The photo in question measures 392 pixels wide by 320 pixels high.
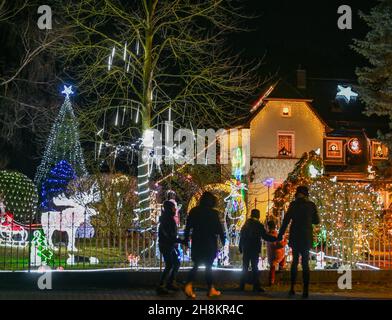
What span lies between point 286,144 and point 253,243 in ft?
109

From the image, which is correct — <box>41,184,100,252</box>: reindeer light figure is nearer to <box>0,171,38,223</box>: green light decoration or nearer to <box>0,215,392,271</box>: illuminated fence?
<box>0,215,392,271</box>: illuminated fence

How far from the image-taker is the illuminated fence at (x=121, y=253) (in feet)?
50.1

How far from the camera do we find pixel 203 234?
41.0 feet

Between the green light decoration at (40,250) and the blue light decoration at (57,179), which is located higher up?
the blue light decoration at (57,179)

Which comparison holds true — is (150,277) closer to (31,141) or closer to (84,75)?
(84,75)

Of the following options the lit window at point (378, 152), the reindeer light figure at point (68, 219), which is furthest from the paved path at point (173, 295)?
the lit window at point (378, 152)

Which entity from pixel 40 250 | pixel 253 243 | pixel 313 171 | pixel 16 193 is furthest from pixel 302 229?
pixel 16 193

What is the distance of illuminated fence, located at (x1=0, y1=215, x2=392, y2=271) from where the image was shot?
15.3 m

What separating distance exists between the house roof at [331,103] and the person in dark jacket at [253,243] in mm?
32286

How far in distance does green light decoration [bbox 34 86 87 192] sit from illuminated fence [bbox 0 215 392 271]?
906cm

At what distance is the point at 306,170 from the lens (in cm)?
1786

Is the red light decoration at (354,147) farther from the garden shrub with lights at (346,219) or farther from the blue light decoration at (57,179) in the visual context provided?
the garden shrub with lights at (346,219)

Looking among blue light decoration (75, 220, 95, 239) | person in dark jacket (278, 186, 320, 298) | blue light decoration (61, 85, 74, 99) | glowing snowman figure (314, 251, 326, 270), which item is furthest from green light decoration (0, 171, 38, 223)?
person in dark jacket (278, 186, 320, 298)
